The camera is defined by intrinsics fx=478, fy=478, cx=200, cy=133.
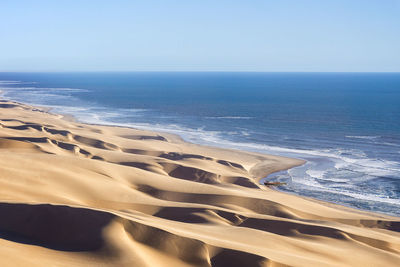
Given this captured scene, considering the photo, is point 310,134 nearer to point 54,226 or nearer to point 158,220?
point 158,220

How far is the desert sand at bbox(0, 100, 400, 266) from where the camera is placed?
452 inches

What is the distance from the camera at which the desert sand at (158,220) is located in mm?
11477

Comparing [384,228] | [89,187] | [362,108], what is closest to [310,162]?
[384,228]

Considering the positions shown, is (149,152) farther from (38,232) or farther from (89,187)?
(38,232)

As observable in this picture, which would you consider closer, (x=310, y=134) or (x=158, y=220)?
(x=158, y=220)

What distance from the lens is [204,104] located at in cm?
8788

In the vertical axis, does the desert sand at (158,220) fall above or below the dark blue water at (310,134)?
above

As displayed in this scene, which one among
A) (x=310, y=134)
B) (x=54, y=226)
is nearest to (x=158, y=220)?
(x=54, y=226)

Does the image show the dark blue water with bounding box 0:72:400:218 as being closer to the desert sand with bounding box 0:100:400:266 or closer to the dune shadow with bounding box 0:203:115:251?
the desert sand with bounding box 0:100:400:266

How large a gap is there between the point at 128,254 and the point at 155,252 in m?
0.91

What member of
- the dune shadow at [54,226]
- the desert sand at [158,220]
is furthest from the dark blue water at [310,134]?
the dune shadow at [54,226]

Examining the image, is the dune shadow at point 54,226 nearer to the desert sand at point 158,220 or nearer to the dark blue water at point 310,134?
the desert sand at point 158,220

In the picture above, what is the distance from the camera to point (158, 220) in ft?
50.7

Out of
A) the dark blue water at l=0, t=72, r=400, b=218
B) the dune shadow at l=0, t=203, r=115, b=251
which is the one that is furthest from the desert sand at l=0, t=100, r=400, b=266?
the dark blue water at l=0, t=72, r=400, b=218
